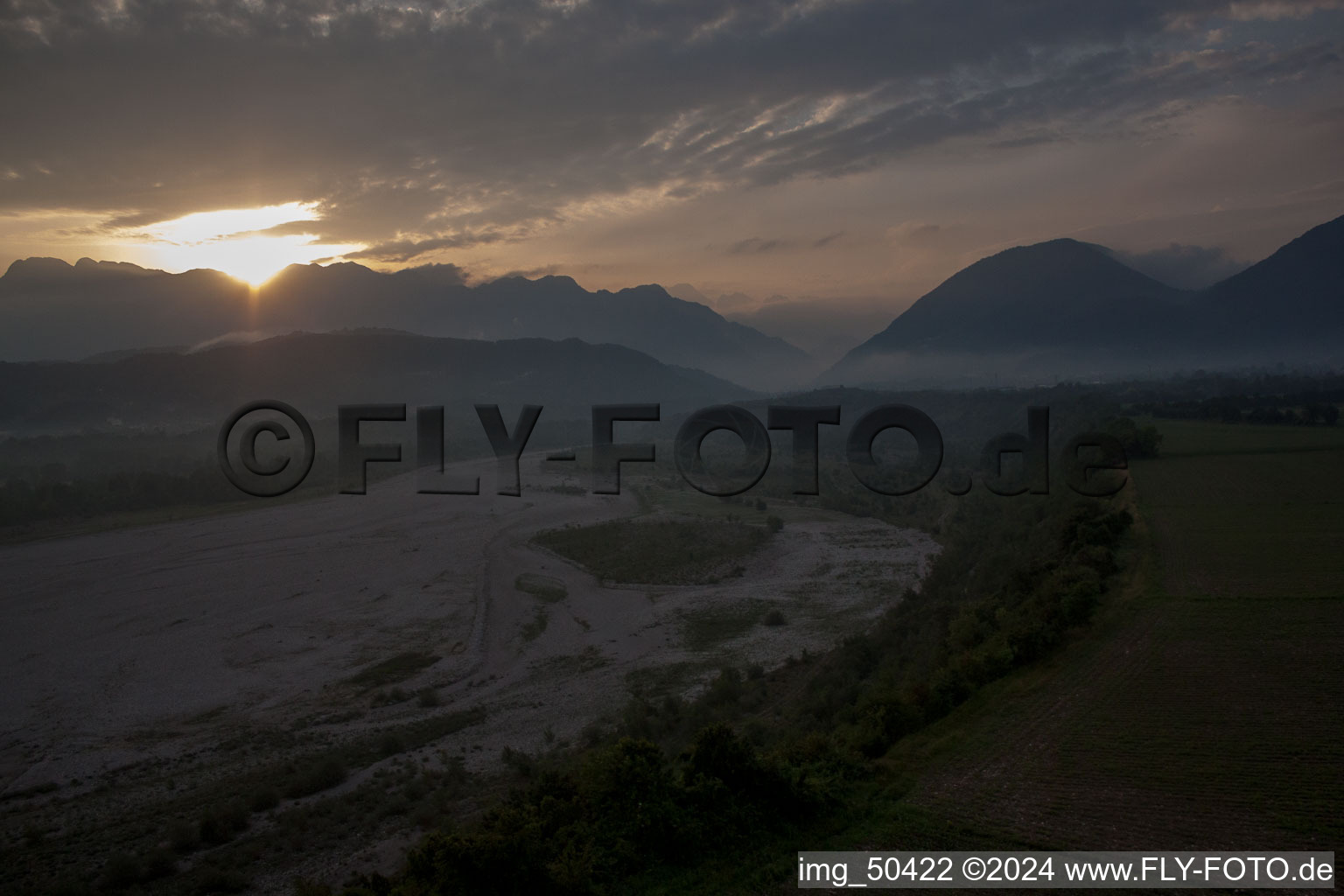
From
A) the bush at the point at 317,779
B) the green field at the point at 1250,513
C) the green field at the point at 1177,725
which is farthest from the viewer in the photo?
the green field at the point at 1250,513

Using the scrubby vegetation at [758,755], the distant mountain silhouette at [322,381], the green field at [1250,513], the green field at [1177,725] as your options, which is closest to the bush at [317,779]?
the scrubby vegetation at [758,755]

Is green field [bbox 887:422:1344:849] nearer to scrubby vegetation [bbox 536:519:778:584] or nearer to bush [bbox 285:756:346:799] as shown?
bush [bbox 285:756:346:799]

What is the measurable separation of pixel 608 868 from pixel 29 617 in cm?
2920

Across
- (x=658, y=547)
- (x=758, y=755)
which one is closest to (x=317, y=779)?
(x=758, y=755)

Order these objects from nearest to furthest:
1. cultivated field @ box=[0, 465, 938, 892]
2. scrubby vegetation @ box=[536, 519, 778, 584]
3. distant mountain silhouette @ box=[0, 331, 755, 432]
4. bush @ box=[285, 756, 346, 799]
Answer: cultivated field @ box=[0, 465, 938, 892]
bush @ box=[285, 756, 346, 799]
scrubby vegetation @ box=[536, 519, 778, 584]
distant mountain silhouette @ box=[0, 331, 755, 432]

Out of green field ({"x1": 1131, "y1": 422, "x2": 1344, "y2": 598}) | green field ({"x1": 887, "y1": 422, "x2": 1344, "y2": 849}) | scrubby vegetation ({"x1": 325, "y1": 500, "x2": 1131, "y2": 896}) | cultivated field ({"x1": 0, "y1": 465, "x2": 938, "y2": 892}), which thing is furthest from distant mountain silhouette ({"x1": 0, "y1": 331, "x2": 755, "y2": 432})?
green field ({"x1": 887, "y1": 422, "x2": 1344, "y2": 849})

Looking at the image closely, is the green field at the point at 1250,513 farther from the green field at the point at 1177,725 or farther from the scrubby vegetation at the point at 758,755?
the scrubby vegetation at the point at 758,755

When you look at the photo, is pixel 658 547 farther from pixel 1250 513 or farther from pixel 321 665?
pixel 1250 513

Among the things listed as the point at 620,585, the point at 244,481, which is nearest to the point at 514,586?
the point at 620,585

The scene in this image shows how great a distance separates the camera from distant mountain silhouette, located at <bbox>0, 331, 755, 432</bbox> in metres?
89.1

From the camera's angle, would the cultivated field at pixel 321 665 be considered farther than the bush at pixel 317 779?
No

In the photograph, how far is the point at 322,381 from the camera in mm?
107750

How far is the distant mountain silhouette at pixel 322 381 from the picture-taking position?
292 ft

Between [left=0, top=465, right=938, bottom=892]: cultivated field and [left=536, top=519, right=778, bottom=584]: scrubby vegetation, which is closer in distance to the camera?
[left=0, top=465, right=938, bottom=892]: cultivated field
